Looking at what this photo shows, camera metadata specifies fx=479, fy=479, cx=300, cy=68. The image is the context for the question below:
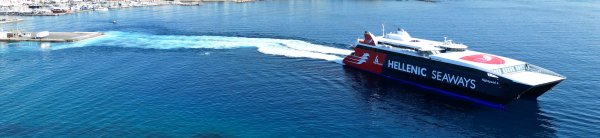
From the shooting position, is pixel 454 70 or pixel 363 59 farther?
pixel 363 59

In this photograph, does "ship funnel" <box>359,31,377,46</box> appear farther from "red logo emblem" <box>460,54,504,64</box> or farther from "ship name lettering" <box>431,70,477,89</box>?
"red logo emblem" <box>460,54,504,64</box>

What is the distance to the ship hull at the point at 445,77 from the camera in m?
60.7

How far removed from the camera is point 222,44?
106500 mm

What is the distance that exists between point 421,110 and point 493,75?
10.6 meters

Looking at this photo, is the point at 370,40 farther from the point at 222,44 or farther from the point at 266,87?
the point at 222,44

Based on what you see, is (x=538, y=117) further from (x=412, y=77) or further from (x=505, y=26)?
(x=505, y=26)

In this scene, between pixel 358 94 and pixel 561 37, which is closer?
pixel 358 94

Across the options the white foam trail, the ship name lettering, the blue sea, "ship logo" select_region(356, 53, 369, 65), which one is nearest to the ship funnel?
"ship logo" select_region(356, 53, 369, 65)

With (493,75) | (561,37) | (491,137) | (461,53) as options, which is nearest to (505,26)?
(561,37)

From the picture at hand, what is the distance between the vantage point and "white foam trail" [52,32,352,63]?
94875mm

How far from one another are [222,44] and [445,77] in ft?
179

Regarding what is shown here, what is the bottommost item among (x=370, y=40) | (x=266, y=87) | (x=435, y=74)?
(x=266, y=87)

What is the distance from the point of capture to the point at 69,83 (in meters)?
75.1

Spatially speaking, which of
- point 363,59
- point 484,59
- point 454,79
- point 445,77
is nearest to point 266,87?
point 363,59
